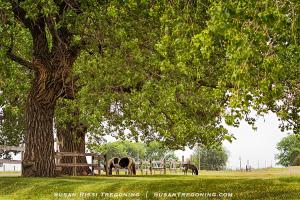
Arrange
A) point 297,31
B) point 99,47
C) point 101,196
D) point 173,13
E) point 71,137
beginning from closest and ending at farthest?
point 297,31 → point 173,13 → point 101,196 → point 99,47 → point 71,137

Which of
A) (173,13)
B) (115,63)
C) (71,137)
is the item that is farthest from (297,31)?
(71,137)

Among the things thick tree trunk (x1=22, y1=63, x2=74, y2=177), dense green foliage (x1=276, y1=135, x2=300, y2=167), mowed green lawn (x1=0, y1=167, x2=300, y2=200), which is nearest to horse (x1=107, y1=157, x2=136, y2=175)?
thick tree trunk (x1=22, y1=63, x2=74, y2=177)

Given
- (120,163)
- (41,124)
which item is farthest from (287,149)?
(41,124)

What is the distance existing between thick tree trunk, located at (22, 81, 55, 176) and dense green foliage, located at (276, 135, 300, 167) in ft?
362

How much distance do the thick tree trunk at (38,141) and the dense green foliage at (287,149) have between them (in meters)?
110

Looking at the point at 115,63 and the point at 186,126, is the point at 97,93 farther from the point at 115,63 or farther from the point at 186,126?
the point at 186,126

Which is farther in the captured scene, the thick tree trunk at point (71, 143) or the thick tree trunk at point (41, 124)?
the thick tree trunk at point (71, 143)

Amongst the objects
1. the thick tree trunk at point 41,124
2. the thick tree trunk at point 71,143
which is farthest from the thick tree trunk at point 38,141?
the thick tree trunk at point 71,143

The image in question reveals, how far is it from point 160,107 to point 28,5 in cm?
760

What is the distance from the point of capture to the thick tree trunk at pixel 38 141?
2717 centimetres

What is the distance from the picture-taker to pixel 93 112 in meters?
26.2

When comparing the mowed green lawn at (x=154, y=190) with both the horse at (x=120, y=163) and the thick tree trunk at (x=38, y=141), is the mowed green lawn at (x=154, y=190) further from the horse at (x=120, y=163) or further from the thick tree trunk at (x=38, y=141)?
the horse at (x=120, y=163)

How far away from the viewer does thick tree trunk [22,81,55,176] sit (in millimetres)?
27172

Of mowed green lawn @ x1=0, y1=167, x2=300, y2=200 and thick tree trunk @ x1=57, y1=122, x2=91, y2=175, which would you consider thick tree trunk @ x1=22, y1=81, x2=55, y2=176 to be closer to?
mowed green lawn @ x1=0, y1=167, x2=300, y2=200
